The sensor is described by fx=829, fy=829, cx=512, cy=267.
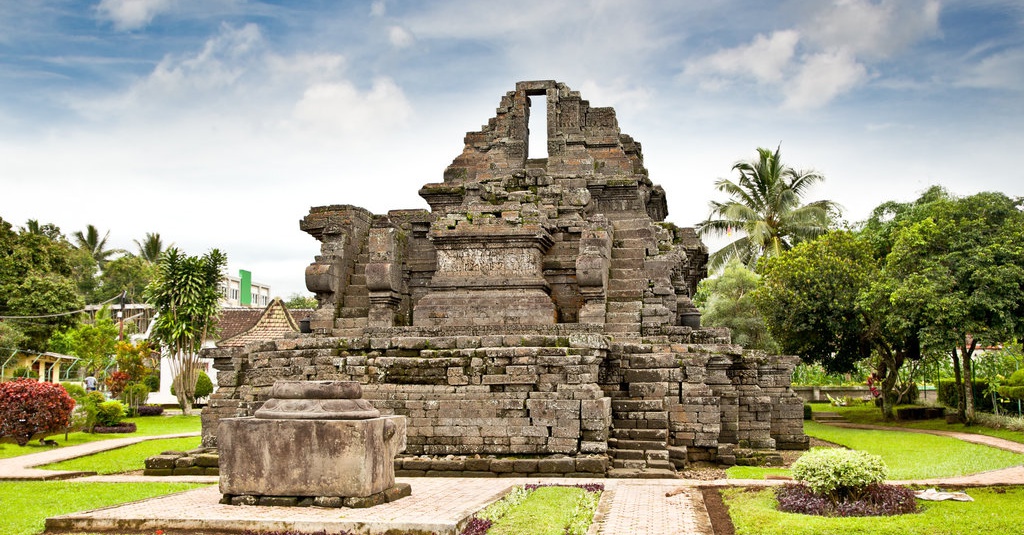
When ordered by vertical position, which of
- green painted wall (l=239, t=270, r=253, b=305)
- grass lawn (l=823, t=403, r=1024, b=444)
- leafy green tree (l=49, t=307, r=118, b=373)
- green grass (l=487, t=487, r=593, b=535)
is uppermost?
green painted wall (l=239, t=270, r=253, b=305)

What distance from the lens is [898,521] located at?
26.8ft

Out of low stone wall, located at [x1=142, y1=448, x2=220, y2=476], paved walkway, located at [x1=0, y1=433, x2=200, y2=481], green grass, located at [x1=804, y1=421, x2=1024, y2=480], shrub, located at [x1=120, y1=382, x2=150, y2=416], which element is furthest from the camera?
shrub, located at [x1=120, y1=382, x2=150, y2=416]

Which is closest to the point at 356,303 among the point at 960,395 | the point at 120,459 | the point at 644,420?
the point at 120,459

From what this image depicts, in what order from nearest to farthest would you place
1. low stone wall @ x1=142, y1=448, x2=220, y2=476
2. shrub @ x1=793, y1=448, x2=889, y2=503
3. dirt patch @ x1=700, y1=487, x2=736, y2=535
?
dirt patch @ x1=700, y1=487, x2=736, y2=535 → shrub @ x1=793, y1=448, x2=889, y2=503 → low stone wall @ x1=142, y1=448, x2=220, y2=476

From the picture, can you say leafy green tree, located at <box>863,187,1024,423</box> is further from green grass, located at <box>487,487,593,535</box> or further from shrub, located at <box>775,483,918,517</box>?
green grass, located at <box>487,487,593,535</box>

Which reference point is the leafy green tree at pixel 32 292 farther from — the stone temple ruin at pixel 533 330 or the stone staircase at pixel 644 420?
the stone staircase at pixel 644 420

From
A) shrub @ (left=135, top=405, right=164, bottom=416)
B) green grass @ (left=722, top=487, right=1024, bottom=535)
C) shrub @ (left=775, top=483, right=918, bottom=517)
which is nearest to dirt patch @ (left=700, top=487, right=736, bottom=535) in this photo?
green grass @ (left=722, top=487, right=1024, bottom=535)

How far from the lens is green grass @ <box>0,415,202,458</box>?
19.4 m

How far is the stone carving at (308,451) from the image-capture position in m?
8.25

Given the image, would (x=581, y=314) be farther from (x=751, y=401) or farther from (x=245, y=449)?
(x=245, y=449)

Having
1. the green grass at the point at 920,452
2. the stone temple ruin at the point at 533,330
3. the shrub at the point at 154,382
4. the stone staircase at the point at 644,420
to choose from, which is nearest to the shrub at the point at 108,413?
the stone temple ruin at the point at 533,330

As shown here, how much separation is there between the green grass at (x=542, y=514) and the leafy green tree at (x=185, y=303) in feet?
85.0

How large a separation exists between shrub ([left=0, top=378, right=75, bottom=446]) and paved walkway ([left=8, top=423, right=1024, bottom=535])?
41.6 feet

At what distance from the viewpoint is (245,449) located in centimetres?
842
